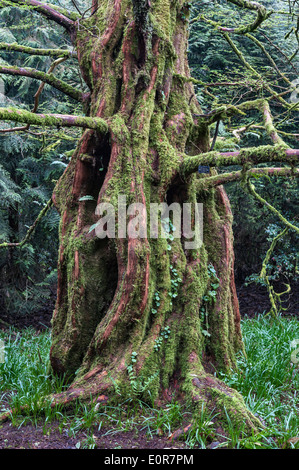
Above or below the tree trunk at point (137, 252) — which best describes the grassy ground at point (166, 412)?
below

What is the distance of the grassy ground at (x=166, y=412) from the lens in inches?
108

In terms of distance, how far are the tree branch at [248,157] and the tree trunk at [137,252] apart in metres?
0.25

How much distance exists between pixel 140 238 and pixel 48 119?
1.24 metres

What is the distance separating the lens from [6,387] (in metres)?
4.02

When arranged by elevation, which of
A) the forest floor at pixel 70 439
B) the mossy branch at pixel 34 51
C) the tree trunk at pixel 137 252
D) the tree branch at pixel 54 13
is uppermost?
the tree branch at pixel 54 13

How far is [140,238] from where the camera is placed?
3455 mm

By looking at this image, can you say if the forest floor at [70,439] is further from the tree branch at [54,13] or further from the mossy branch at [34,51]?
the tree branch at [54,13]

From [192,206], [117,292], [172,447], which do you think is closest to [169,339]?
[117,292]

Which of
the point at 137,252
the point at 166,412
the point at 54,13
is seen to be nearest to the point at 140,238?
the point at 137,252

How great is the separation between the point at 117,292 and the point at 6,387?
5.45 ft

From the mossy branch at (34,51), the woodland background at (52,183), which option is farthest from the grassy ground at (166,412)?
the woodland background at (52,183)

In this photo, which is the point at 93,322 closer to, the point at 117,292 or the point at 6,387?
the point at 117,292

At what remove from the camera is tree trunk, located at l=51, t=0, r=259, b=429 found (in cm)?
338

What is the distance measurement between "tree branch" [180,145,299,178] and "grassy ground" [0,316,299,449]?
1.94 metres
